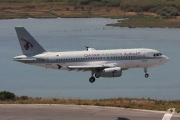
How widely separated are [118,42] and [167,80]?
125ft

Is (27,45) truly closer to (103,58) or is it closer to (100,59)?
(100,59)

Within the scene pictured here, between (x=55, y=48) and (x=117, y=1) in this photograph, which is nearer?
(x=55, y=48)

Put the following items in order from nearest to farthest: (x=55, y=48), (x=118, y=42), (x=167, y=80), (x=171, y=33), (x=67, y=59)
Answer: (x=67, y=59) → (x=167, y=80) → (x=55, y=48) → (x=118, y=42) → (x=171, y=33)

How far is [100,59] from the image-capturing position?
56.7 meters

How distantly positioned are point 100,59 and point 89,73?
803 inches

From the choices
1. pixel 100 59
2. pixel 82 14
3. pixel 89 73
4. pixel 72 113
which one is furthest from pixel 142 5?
pixel 72 113

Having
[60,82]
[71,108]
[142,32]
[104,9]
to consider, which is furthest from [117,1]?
[71,108]

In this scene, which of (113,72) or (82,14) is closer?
(113,72)

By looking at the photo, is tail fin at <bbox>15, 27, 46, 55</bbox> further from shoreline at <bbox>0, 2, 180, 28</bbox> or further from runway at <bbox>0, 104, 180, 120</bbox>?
shoreline at <bbox>0, 2, 180, 28</bbox>

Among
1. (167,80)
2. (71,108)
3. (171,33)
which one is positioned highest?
(171,33)

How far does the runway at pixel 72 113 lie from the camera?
111 feet

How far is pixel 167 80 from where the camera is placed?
6700 centimetres

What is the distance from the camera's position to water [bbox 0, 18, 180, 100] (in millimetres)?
60938

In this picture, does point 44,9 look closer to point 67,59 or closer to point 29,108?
point 67,59
